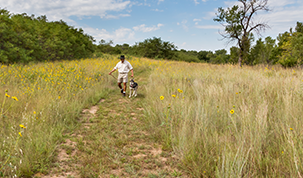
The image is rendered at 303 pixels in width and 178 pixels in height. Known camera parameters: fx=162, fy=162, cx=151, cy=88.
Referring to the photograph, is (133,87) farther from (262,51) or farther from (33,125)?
(262,51)

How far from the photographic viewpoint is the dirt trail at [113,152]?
112 inches

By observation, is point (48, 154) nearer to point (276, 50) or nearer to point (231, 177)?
point (231, 177)

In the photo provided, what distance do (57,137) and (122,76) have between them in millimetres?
5091

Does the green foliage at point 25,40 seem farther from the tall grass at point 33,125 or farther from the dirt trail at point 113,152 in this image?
the dirt trail at point 113,152

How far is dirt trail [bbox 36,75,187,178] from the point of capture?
112 inches

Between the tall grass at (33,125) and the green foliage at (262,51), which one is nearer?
the tall grass at (33,125)

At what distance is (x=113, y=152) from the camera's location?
3.42m

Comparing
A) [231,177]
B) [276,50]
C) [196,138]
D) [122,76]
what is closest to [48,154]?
[196,138]

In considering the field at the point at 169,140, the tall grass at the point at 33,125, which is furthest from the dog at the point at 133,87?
the field at the point at 169,140

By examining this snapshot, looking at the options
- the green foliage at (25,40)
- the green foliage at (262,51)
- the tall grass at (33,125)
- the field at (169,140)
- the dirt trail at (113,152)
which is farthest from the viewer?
the green foliage at (262,51)

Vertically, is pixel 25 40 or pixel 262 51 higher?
pixel 262 51

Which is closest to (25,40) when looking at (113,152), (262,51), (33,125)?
(33,125)

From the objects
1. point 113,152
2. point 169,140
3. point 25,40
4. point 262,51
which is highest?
point 262,51

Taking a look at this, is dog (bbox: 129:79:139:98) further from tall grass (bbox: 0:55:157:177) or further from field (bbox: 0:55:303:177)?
field (bbox: 0:55:303:177)
